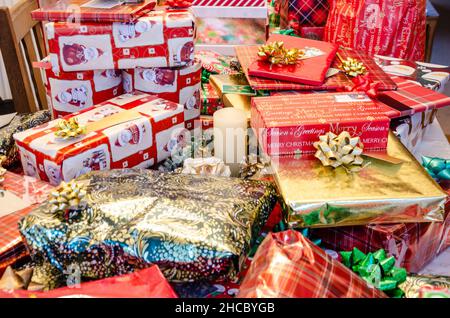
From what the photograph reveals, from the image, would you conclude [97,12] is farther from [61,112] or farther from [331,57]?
[331,57]

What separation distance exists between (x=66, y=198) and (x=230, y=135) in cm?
46

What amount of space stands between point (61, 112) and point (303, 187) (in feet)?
2.64

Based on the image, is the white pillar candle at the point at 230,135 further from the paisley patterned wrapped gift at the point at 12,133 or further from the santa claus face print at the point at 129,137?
the paisley patterned wrapped gift at the point at 12,133

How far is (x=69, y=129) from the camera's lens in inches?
44.6

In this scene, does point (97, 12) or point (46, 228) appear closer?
point (46, 228)

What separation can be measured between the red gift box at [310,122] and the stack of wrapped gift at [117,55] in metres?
0.32

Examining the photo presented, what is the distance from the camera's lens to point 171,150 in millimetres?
1327

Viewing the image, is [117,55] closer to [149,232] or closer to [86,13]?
[86,13]

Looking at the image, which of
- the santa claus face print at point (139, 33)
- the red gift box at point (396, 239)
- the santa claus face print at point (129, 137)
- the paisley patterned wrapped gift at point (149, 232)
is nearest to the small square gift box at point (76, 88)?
the santa claus face print at point (139, 33)

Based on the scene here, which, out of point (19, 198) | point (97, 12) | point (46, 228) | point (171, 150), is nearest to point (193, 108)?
point (171, 150)

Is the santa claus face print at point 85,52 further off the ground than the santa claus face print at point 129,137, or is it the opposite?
the santa claus face print at point 85,52

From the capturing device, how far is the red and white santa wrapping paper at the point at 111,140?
1106 mm

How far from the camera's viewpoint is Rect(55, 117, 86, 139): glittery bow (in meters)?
1.13

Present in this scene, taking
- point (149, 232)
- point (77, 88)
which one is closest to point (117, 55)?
point (77, 88)
